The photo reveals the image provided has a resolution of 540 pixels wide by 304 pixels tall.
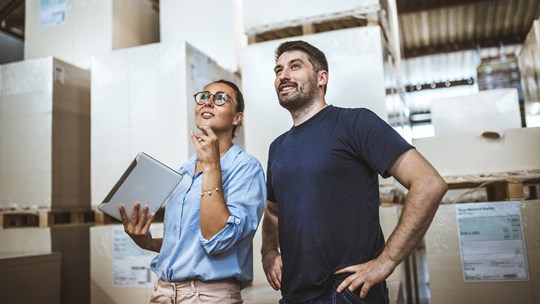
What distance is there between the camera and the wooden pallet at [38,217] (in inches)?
131

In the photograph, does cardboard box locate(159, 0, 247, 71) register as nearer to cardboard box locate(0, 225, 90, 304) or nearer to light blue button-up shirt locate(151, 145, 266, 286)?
cardboard box locate(0, 225, 90, 304)

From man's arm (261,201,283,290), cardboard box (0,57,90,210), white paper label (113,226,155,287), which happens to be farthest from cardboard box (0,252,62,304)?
man's arm (261,201,283,290)

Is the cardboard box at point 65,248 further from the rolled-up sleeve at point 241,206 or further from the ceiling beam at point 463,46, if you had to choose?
the ceiling beam at point 463,46

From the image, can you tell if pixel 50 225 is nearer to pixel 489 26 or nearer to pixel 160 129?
pixel 160 129

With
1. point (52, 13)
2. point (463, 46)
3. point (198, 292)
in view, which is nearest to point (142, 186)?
point (198, 292)

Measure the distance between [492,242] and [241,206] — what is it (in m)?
Result: 1.67

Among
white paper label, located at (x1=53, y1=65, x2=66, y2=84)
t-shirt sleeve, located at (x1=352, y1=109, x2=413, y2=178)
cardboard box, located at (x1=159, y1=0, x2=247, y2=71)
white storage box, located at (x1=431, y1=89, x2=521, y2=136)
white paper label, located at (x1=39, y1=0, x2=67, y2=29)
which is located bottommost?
t-shirt sleeve, located at (x1=352, y1=109, x2=413, y2=178)

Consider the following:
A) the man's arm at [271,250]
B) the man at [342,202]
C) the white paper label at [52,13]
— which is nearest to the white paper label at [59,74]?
the white paper label at [52,13]

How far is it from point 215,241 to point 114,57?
2.33m

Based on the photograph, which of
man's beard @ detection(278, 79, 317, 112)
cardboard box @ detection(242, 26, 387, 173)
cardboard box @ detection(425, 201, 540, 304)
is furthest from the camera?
cardboard box @ detection(242, 26, 387, 173)

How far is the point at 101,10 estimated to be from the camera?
→ 12.8 ft

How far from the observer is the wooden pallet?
3.32 meters

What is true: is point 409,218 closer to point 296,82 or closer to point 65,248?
point 296,82

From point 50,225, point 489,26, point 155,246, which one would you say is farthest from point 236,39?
point 489,26
